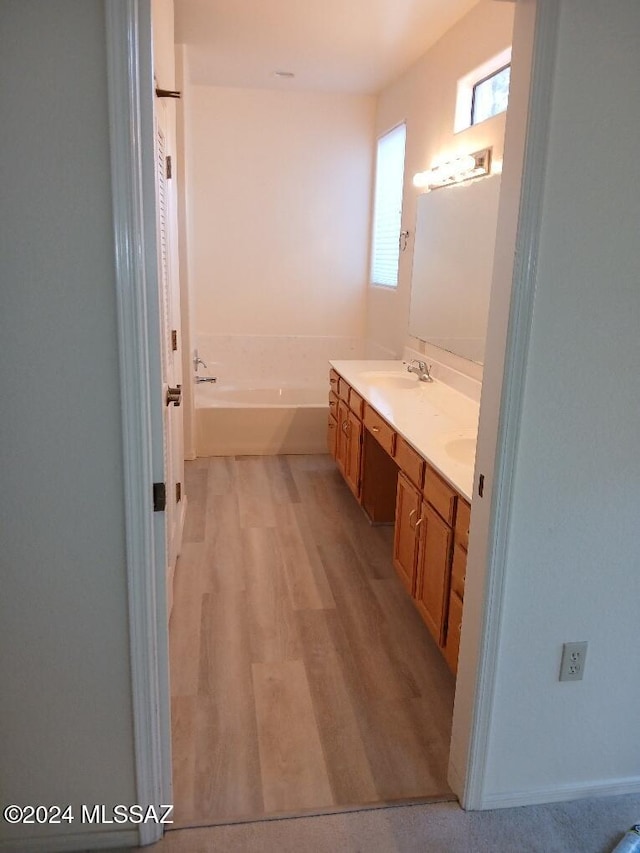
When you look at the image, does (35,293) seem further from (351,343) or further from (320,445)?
(351,343)

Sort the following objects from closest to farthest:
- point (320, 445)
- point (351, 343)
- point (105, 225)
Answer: point (105, 225), point (320, 445), point (351, 343)

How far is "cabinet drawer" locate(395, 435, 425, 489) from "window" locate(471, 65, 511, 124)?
5.24 ft

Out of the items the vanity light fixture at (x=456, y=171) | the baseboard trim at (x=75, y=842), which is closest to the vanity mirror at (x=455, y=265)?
the vanity light fixture at (x=456, y=171)

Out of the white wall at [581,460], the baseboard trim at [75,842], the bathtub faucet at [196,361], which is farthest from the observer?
the bathtub faucet at [196,361]

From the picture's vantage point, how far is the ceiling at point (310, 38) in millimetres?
3346

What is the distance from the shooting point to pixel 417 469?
2.67 meters

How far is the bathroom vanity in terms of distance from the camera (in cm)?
234

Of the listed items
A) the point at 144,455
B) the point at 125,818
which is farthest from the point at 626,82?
the point at 125,818

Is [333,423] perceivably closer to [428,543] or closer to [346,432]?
[346,432]

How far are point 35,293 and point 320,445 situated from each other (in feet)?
12.8

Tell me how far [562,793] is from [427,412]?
1.71m

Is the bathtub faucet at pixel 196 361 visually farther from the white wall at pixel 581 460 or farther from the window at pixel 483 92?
the white wall at pixel 581 460

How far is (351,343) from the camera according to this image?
5.77 metres

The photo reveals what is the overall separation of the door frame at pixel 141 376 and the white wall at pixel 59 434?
0.03m
